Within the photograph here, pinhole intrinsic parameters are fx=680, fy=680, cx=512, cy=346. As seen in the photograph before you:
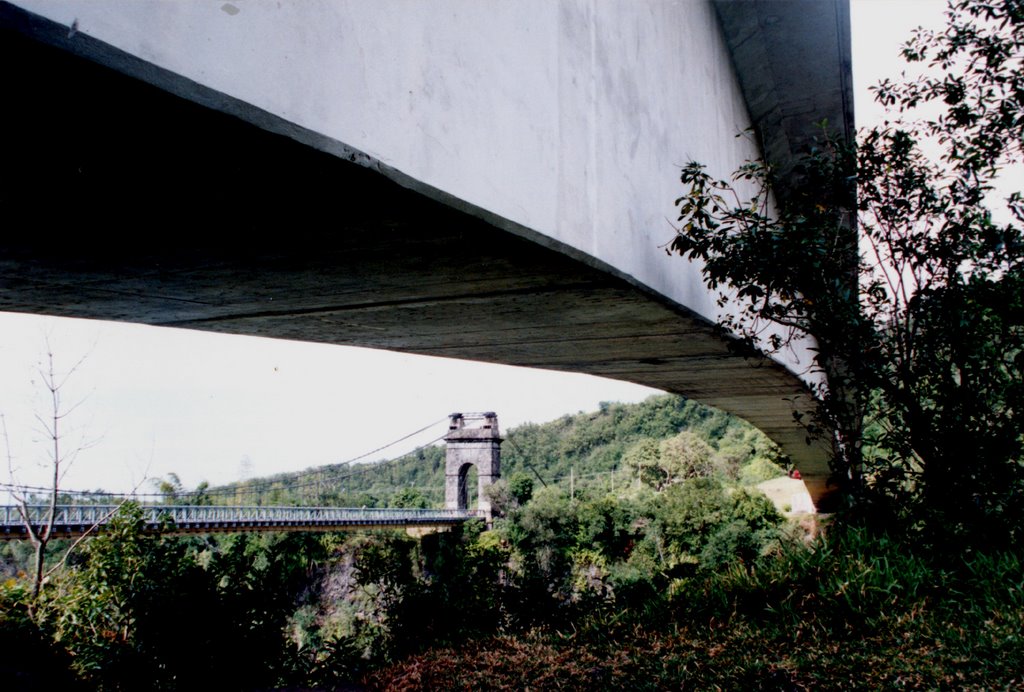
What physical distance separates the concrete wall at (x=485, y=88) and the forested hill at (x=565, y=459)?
1919 inches

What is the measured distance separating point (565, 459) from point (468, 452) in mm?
23269

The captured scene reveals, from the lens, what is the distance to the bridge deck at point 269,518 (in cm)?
1966

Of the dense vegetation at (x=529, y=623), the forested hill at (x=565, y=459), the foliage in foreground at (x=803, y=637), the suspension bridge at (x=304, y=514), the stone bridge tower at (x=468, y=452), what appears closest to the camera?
the foliage in foreground at (x=803, y=637)

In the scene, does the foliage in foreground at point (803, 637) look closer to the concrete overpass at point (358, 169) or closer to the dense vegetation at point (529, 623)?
the dense vegetation at point (529, 623)

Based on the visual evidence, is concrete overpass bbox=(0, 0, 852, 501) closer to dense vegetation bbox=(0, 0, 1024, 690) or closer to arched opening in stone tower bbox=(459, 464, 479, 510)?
dense vegetation bbox=(0, 0, 1024, 690)

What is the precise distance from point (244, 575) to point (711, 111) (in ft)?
16.8

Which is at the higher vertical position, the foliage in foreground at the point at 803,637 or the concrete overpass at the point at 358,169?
the concrete overpass at the point at 358,169

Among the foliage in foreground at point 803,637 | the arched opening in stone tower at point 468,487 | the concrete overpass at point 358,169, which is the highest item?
the concrete overpass at point 358,169

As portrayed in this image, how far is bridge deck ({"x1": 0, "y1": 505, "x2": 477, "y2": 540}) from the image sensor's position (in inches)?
774

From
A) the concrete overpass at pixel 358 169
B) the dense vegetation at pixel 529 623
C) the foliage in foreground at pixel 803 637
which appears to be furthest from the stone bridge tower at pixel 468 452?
the concrete overpass at pixel 358 169

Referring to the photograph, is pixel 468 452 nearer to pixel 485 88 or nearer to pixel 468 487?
pixel 468 487

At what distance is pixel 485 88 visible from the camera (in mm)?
2270

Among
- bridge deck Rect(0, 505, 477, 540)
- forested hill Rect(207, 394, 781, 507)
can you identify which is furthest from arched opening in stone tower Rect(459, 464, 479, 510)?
bridge deck Rect(0, 505, 477, 540)

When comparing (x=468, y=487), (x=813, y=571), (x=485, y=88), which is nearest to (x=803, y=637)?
(x=813, y=571)
